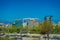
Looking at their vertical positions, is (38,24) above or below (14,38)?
above

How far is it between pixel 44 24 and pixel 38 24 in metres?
0.12

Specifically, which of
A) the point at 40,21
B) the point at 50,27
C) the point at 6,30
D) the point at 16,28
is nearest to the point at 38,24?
the point at 40,21

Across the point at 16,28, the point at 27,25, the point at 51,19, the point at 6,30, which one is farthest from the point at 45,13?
the point at 6,30

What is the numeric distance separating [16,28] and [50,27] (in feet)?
2.18

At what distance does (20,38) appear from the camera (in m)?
2.83

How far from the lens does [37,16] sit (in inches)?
107

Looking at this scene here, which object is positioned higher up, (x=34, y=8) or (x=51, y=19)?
(x=34, y=8)

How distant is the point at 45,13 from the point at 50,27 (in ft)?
0.94

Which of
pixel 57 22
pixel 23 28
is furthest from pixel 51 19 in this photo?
pixel 23 28

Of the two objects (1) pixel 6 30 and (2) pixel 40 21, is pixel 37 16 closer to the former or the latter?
(2) pixel 40 21

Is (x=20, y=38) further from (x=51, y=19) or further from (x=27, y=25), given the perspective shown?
(x=51, y=19)

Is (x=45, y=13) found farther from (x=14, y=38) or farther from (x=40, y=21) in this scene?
(x=14, y=38)

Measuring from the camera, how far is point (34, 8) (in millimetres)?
2742

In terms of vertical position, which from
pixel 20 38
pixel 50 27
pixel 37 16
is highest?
pixel 37 16
